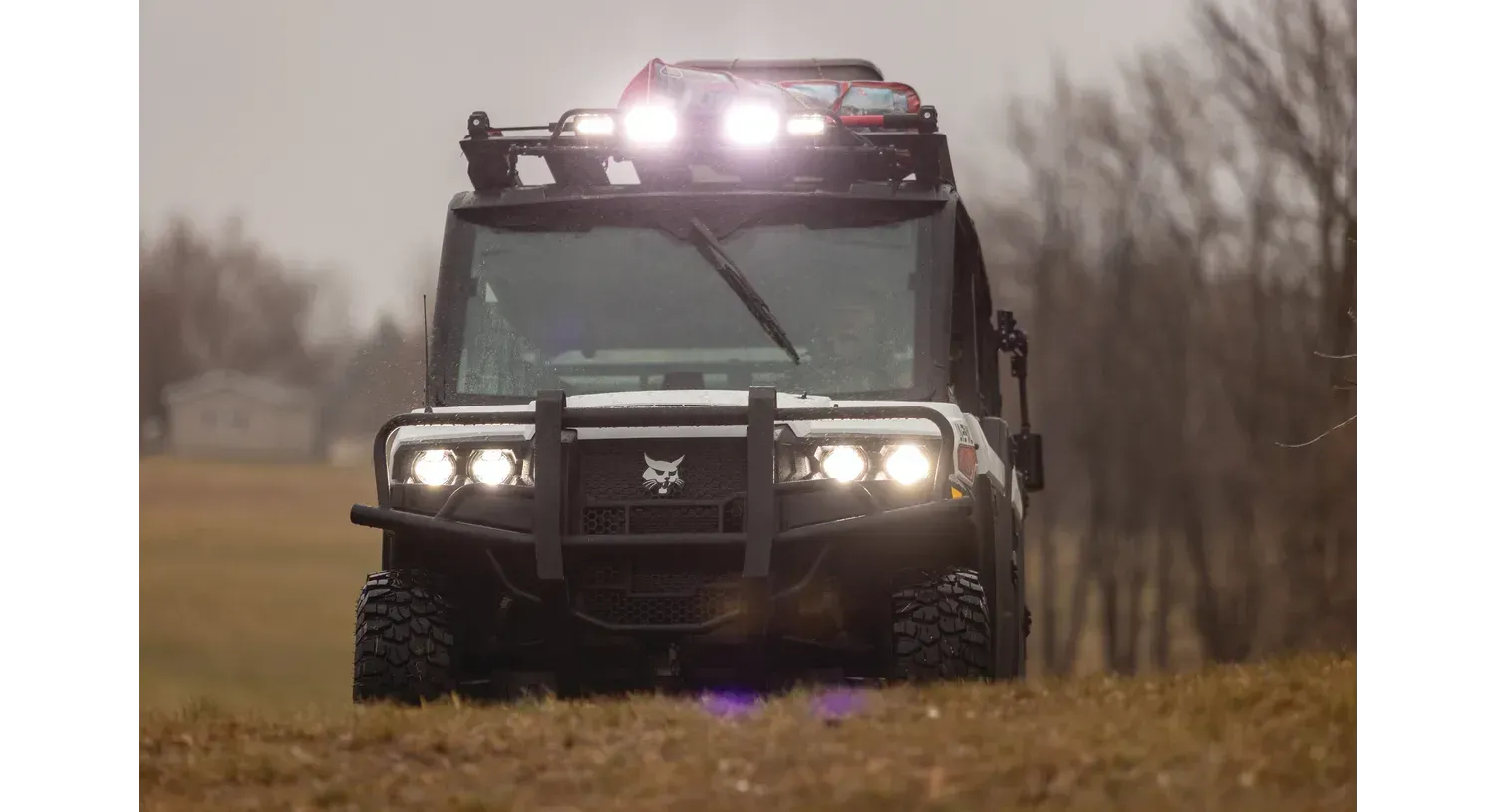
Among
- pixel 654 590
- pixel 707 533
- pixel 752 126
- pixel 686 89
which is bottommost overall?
pixel 654 590

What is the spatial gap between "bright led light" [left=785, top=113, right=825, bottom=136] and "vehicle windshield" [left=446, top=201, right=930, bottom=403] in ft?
1.54

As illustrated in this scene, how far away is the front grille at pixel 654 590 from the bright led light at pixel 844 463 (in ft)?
1.91

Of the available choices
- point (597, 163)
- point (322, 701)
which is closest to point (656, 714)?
point (322, 701)

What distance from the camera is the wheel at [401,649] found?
29.4 ft

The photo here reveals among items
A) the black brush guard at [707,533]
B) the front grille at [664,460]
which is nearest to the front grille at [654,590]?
the black brush guard at [707,533]

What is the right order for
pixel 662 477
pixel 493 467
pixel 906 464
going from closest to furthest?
pixel 906 464 → pixel 662 477 → pixel 493 467

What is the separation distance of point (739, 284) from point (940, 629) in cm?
196

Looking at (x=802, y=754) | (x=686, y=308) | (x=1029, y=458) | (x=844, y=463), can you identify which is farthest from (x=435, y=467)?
(x=1029, y=458)

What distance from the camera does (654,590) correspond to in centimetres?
866

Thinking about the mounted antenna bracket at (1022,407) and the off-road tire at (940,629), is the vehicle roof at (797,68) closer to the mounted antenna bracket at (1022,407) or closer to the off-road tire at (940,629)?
the mounted antenna bracket at (1022,407)

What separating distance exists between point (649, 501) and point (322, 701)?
6.25 ft

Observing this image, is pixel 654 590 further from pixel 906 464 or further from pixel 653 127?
pixel 653 127

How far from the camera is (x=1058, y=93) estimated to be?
3484 cm

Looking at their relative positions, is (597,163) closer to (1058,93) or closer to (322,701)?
(322,701)
